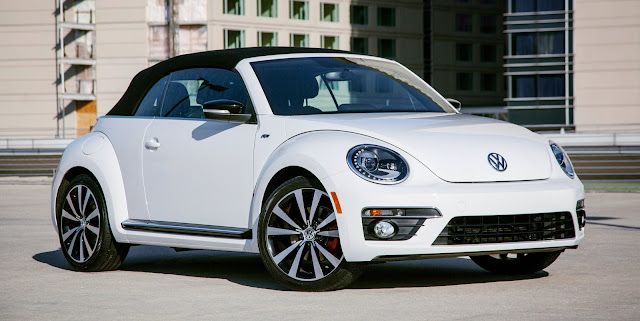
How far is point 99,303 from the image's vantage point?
677 centimetres

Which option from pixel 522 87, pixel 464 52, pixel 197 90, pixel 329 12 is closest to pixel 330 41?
pixel 329 12

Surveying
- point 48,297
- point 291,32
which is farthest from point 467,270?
point 291,32

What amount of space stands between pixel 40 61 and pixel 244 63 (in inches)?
2772

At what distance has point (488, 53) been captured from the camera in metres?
92.2

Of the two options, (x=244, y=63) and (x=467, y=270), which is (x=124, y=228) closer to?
(x=244, y=63)

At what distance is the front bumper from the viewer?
22.0ft

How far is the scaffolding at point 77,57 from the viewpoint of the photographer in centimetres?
7519

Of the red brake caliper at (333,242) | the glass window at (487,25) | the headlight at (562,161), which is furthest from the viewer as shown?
the glass window at (487,25)

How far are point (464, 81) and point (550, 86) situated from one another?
25193 millimetres

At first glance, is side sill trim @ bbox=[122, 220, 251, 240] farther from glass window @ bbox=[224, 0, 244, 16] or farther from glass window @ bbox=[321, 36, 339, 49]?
glass window @ bbox=[321, 36, 339, 49]

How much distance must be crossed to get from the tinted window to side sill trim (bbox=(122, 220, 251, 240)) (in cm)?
77

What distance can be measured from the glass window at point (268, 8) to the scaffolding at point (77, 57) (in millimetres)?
10593

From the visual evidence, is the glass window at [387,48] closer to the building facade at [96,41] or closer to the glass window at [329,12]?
the glass window at [329,12]

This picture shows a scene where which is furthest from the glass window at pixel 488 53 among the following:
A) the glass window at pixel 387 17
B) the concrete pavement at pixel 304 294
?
the concrete pavement at pixel 304 294
